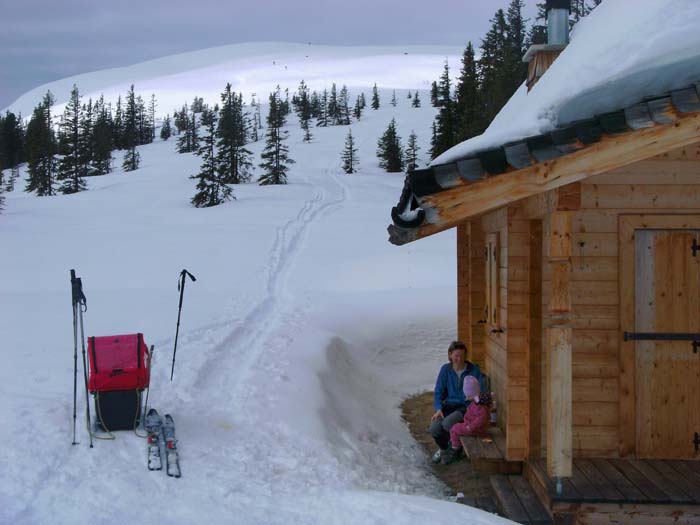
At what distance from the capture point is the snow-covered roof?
15.1 feet

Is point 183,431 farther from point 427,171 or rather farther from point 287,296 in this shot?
point 287,296

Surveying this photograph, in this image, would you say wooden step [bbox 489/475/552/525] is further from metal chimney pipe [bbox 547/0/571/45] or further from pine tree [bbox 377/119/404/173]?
pine tree [bbox 377/119/404/173]

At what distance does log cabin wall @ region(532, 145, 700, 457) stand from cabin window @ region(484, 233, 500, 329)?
127 cm

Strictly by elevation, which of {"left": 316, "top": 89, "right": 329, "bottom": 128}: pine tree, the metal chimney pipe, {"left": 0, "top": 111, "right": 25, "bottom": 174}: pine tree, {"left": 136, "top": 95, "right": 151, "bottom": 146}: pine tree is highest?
{"left": 316, "top": 89, "right": 329, "bottom": 128}: pine tree

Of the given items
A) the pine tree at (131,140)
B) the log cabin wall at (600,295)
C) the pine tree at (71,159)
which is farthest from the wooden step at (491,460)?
the pine tree at (131,140)

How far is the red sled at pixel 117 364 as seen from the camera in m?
6.50

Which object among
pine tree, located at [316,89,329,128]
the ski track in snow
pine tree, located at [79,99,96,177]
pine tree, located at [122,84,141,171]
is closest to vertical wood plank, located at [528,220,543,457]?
the ski track in snow

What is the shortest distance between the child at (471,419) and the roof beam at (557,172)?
287cm

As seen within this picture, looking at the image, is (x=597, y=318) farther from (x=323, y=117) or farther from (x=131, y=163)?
(x=323, y=117)

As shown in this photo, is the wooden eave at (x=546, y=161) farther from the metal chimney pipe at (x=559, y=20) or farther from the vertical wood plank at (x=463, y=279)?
the vertical wood plank at (x=463, y=279)

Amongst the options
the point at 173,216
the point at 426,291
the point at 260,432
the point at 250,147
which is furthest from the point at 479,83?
the point at 260,432

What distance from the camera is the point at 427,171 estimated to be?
5.02 m

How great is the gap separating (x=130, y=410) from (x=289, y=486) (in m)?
1.81

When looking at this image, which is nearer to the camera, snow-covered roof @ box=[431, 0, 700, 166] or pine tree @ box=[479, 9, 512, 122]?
snow-covered roof @ box=[431, 0, 700, 166]
